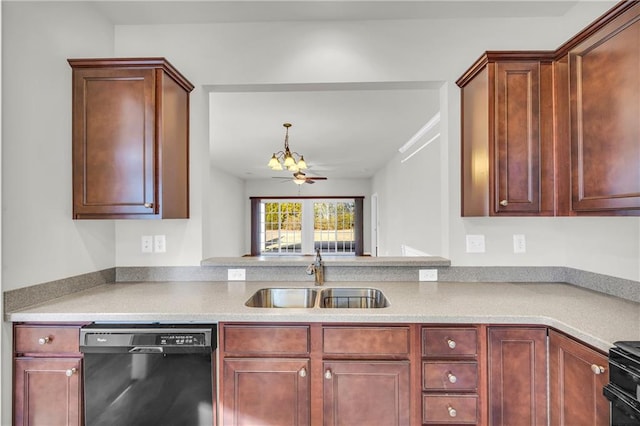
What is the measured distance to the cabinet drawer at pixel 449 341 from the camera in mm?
1482

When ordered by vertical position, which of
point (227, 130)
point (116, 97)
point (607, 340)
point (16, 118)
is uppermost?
point (227, 130)

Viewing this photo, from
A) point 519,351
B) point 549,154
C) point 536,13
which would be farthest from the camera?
point 536,13

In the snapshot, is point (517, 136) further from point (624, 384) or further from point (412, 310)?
point (624, 384)

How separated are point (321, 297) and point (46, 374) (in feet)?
4.46

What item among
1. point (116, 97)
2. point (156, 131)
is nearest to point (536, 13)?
point (156, 131)

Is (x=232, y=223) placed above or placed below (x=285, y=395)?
above

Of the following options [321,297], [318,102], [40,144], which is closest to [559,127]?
[321,297]

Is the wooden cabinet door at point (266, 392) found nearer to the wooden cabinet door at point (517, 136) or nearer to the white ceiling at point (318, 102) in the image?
the wooden cabinet door at point (517, 136)

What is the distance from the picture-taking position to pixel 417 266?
2180mm

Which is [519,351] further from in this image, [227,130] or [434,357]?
[227,130]

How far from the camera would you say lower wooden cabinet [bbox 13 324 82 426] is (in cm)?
151

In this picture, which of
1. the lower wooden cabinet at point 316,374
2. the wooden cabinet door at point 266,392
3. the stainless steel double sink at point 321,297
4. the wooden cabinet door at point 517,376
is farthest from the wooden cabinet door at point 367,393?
the stainless steel double sink at point 321,297

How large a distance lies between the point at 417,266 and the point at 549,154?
969 millimetres

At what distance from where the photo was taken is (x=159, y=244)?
2.24 meters
